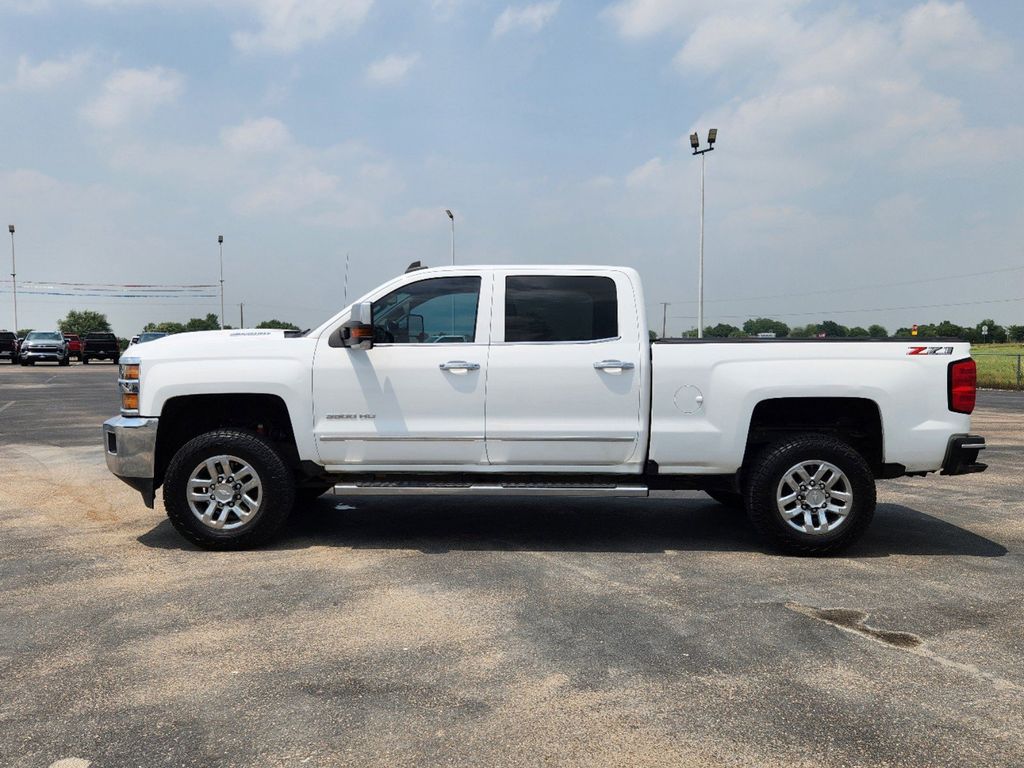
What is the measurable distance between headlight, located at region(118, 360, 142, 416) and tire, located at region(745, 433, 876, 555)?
177 inches

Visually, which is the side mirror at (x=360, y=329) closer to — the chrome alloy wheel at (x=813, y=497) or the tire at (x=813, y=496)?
the tire at (x=813, y=496)

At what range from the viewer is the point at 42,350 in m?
41.1

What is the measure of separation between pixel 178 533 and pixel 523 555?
267 cm

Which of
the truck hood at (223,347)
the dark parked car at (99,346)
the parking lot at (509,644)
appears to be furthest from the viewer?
the dark parked car at (99,346)

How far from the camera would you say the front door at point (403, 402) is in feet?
19.2

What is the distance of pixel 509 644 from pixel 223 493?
9.25 ft

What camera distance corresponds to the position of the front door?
5.85 m

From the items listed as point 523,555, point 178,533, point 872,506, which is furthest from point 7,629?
point 872,506

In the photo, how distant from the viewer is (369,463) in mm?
5949

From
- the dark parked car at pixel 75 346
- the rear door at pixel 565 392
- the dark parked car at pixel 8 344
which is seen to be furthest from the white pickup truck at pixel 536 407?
the dark parked car at pixel 75 346

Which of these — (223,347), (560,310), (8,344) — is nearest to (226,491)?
(223,347)

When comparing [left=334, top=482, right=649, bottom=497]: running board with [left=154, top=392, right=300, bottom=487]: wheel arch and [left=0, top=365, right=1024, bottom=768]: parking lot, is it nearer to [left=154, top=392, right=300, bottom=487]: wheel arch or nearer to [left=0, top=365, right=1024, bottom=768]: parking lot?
[left=0, top=365, right=1024, bottom=768]: parking lot

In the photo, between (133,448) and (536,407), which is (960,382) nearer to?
(536,407)

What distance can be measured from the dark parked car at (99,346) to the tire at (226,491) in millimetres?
44900
